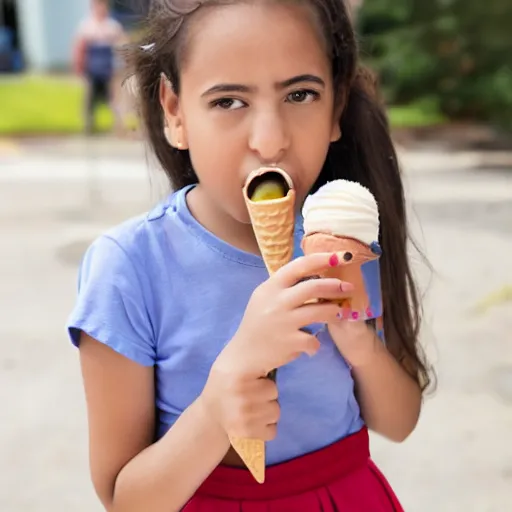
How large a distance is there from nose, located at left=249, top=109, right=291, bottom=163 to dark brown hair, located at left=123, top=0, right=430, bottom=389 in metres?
0.19

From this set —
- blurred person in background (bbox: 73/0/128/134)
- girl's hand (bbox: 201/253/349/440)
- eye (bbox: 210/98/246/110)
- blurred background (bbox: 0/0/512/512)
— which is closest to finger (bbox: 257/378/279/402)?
girl's hand (bbox: 201/253/349/440)

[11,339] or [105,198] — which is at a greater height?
[105,198]

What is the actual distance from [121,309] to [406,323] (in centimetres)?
61

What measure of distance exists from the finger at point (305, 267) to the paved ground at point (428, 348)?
2.38 ft

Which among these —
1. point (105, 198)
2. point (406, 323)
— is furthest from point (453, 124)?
point (406, 323)

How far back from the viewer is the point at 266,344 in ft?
3.62

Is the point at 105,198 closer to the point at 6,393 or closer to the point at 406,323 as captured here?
the point at 6,393

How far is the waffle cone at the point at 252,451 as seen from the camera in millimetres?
1171

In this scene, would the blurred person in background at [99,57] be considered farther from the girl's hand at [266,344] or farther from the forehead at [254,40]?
the girl's hand at [266,344]

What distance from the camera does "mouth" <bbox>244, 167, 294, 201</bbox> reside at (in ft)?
3.82

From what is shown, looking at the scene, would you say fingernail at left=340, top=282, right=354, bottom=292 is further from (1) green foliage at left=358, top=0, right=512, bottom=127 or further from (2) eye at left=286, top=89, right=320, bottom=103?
(1) green foliage at left=358, top=0, right=512, bottom=127

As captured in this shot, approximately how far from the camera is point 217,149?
122 cm

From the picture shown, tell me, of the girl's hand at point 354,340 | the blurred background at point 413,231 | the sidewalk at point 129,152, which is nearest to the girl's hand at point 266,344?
the girl's hand at point 354,340

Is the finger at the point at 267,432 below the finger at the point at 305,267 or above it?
below
